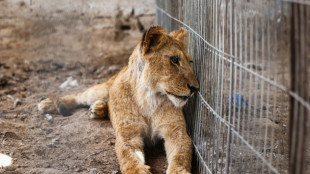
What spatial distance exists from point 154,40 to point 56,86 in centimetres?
283

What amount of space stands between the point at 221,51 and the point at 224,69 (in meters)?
0.13

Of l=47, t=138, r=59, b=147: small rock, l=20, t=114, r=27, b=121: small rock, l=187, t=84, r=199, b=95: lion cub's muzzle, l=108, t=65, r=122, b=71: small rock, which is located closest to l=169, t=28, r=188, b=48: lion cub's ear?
l=187, t=84, r=199, b=95: lion cub's muzzle

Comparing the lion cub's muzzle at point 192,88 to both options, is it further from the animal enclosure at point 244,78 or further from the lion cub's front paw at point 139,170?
the lion cub's front paw at point 139,170

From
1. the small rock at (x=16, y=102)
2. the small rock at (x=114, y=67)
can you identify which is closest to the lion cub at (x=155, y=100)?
the small rock at (x=16, y=102)

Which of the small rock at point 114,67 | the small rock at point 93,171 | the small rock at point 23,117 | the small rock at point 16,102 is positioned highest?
the small rock at point 114,67

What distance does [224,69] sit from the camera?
2.63 metres

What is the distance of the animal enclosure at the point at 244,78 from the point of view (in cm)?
175

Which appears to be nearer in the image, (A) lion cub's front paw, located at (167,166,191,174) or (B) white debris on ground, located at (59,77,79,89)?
(A) lion cub's front paw, located at (167,166,191,174)

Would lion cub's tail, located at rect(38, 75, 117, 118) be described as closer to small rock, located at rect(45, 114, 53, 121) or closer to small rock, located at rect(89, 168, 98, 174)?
small rock, located at rect(45, 114, 53, 121)

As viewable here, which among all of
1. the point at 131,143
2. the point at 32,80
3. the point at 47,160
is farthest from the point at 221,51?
the point at 32,80

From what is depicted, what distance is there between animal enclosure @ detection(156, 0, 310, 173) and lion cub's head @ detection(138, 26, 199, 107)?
0.13 meters

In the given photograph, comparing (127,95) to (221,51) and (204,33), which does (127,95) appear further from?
(221,51)

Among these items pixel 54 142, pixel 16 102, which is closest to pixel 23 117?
pixel 16 102

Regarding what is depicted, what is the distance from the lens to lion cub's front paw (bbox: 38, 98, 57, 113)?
15.1 ft
